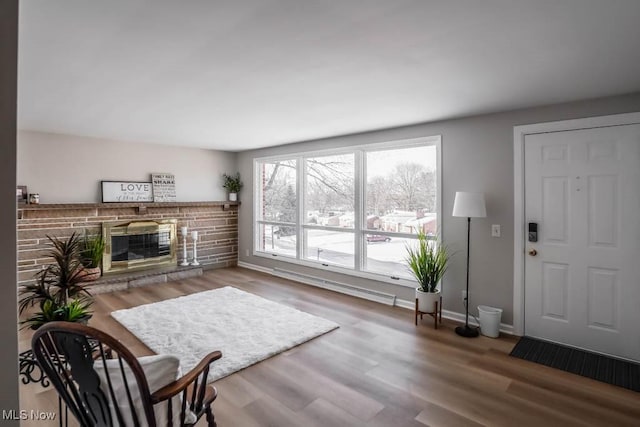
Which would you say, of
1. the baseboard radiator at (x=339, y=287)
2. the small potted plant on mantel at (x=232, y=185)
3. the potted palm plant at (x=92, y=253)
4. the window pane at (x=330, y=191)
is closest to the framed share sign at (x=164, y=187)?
the small potted plant on mantel at (x=232, y=185)

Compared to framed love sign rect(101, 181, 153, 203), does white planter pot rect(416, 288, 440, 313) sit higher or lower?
lower

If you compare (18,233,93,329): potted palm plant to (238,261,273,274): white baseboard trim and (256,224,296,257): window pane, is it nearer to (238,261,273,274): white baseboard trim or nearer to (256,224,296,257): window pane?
(256,224,296,257): window pane

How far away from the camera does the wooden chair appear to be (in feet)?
4.20

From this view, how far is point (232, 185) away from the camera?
6.70 meters

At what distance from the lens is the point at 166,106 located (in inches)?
133

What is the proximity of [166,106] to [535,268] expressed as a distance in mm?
4014

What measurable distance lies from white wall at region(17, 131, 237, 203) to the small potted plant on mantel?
29 cm

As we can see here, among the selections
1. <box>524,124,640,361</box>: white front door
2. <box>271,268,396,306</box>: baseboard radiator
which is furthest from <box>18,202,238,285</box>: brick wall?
<box>524,124,640,361</box>: white front door

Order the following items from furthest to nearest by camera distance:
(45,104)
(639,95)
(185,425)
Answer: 1. (45,104)
2. (639,95)
3. (185,425)

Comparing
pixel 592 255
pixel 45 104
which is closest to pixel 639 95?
pixel 592 255

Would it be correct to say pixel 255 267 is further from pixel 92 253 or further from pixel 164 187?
pixel 92 253

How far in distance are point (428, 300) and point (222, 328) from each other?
7.32 ft

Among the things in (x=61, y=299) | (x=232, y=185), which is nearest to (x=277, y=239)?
(x=232, y=185)

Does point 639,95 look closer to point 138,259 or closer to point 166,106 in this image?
point 166,106
